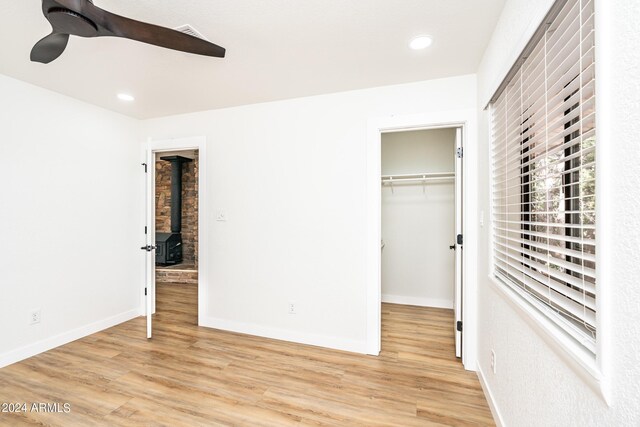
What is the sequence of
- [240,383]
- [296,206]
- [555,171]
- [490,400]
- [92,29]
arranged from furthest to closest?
1. [296,206]
2. [240,383]
3. [490,400]
4. [92,29]
5. [555,171]

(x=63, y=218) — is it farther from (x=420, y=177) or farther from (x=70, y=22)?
(x=420, y=177)

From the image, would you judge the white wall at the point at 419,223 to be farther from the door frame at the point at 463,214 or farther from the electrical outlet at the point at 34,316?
the electrical outlet at the point at 34,316

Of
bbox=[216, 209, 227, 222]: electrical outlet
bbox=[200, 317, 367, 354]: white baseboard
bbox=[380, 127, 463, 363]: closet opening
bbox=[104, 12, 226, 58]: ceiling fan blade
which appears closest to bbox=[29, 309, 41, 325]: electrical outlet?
bbox=[200, 317, 367, 354]: white baseboard

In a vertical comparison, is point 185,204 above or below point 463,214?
above

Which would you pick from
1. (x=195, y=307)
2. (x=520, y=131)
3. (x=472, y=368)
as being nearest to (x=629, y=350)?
(x=520, y=131)

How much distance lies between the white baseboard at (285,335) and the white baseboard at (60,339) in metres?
1.01

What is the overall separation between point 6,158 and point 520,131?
385 cm

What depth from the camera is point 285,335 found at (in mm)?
3037

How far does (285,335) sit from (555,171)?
2.65 meters

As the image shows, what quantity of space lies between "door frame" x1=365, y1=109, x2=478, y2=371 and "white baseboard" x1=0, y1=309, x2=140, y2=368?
9.51 feet

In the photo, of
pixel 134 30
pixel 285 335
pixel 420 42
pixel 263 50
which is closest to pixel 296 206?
pixel 285 335

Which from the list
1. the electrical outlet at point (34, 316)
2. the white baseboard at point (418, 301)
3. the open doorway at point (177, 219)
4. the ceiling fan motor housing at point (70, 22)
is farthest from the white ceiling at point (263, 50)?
the open doorway at point (177, 219)

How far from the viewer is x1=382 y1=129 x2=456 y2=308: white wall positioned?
3971mm

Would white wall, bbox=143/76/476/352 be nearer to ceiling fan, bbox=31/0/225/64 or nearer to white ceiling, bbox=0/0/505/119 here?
white ceiling, bbox=0/0/505/119
